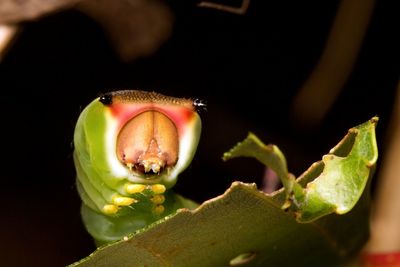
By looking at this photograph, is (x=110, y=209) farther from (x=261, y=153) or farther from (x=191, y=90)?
(x=191, y=90)

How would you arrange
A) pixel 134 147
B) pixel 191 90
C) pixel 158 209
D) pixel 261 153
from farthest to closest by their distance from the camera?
1. pixel 191 90
2. pixel 158 209
3. pixel 134 147
4. pixel 261 153

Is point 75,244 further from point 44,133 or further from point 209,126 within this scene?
point 209,126

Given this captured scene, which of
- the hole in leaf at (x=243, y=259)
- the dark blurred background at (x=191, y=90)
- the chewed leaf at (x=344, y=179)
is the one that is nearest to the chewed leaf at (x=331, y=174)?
the chewed leaf at (x=344, y=179)

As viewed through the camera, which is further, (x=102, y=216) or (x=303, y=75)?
(x=303, y=75)

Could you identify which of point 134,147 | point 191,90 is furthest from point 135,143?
point 191,90

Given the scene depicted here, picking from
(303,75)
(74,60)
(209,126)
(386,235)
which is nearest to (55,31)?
(74,60)

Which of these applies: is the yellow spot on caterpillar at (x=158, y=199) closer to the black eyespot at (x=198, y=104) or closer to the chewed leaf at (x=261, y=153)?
the black eyespot at (x=198, y=104)
